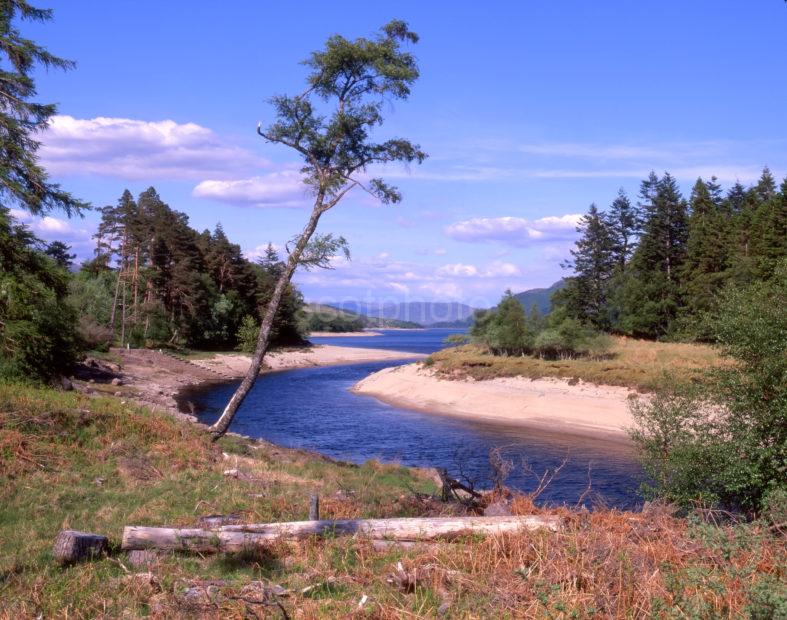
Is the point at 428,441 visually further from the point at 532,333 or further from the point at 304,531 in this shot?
the point at 532,333

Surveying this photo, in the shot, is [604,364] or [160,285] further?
[160,285]

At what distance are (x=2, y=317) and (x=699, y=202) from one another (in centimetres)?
7149

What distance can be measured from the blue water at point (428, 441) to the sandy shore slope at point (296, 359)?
15.0 metres

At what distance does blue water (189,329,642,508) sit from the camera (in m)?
23.4

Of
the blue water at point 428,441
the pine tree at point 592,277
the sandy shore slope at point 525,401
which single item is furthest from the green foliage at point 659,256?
the blue water at point 428,441

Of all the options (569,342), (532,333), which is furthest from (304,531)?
(532,333)

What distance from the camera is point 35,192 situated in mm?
13422

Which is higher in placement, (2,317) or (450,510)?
(2,317)

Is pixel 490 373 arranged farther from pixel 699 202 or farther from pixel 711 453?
pixel 699 202

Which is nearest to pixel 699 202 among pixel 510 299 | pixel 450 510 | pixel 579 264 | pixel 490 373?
pixel 579 264

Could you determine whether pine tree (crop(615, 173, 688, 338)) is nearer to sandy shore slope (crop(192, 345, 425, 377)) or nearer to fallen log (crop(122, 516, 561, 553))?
sandy shore slope (crop(192, 345, 425, 377))

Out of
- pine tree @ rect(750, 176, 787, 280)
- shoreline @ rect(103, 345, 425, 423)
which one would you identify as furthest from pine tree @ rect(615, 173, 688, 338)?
shoreline @ rect(103, 345, 425, 423)

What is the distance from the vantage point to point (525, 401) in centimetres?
4072

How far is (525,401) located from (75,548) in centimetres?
3557
